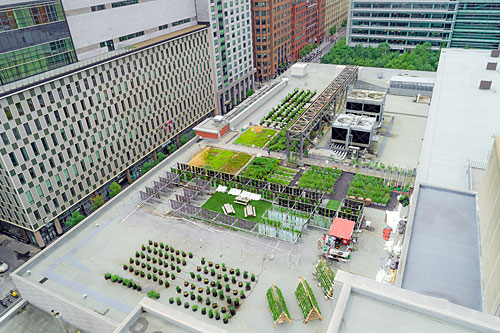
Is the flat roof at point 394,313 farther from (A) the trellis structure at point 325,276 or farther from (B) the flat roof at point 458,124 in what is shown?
(B) the flat roof at point 458,124

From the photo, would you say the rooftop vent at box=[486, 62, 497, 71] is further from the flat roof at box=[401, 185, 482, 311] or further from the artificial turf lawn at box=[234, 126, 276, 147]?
the flat roof at box=[401, 185, 482, 311]

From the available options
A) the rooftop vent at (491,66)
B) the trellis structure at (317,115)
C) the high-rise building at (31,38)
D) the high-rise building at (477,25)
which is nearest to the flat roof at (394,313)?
the trellis structure at (317,115)

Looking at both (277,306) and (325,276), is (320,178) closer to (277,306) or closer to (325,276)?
(325,276)

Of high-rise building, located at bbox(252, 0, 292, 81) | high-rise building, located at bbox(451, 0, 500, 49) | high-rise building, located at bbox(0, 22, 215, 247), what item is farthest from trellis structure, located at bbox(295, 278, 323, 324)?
high-rise building, located at bbox(451, 0, 500, 49)

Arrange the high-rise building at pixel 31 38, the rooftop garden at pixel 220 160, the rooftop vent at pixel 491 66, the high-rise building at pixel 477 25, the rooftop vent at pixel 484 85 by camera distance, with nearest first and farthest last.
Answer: the high-rise building at pixel 31 38
the rooftop vent at pixel 484 85
the rooftop garden at pixel 220 160
the rooftop vent at pixel 491 66
the high-rise building at pixel 477 25

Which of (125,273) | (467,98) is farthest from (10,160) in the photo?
(467,98)

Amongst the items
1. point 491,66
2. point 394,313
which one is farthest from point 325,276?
point 491,66
